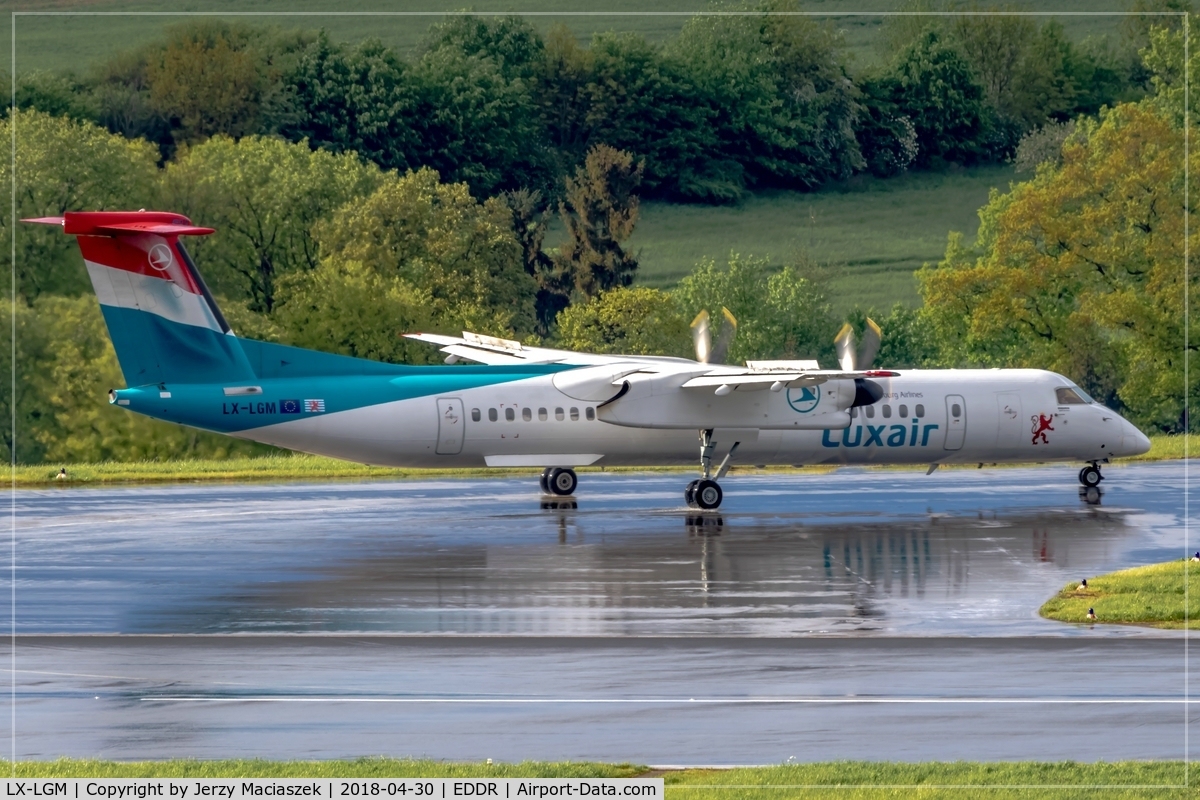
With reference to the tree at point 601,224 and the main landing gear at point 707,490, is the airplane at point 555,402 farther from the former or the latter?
the tree at point 601,224

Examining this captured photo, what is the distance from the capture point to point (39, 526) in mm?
33031

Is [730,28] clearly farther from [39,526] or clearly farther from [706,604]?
[706,604]

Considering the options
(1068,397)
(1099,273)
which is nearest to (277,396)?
(1068,397)

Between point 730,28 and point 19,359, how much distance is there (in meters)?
63.7

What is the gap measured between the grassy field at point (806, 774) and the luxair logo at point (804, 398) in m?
21.2

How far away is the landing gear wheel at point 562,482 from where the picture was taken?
122ft

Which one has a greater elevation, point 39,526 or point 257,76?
point 257,76

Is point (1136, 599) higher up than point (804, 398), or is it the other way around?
point (804, 398)

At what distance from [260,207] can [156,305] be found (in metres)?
52.4

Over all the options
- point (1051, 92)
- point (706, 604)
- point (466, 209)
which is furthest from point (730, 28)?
point (706, 604)

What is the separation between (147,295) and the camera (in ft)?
106

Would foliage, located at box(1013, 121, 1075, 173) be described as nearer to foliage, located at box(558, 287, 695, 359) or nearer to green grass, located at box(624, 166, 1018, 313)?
green grass, located at box(624, 166, 1018, 313)

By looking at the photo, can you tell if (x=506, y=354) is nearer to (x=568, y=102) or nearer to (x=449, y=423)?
(x=449, y=423)

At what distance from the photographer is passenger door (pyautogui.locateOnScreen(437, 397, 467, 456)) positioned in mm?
34500
